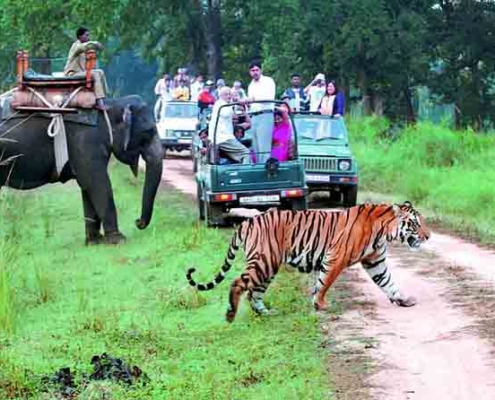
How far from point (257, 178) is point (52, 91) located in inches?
125

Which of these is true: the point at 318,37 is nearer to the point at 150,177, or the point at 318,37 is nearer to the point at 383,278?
the point at 150,177

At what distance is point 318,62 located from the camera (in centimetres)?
4791

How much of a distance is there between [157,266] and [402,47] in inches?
1233

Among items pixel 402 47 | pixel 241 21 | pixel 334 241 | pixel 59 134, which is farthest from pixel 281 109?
pixel 241 21

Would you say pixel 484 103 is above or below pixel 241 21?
below

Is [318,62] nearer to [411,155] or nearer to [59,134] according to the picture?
[411,155]

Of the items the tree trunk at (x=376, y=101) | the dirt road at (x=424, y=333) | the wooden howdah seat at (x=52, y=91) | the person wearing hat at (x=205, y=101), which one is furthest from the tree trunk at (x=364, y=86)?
the dirt road at (x=424, y=333)

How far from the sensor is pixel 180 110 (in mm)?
35625

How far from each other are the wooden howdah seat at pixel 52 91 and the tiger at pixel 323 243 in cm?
649

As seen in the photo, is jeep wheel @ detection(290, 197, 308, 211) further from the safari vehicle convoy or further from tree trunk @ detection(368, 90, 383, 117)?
tree trunk @ detection(368, 90, 383, 117)

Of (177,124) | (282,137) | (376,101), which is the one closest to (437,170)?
(282,137)

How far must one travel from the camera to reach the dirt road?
9328 millimetres

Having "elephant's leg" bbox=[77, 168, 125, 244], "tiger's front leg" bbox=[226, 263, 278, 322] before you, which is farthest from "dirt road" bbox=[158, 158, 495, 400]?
"elephant's leg" bbox=[77, 168, 125, 244]

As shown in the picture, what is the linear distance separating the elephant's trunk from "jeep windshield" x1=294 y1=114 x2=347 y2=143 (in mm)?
3966
